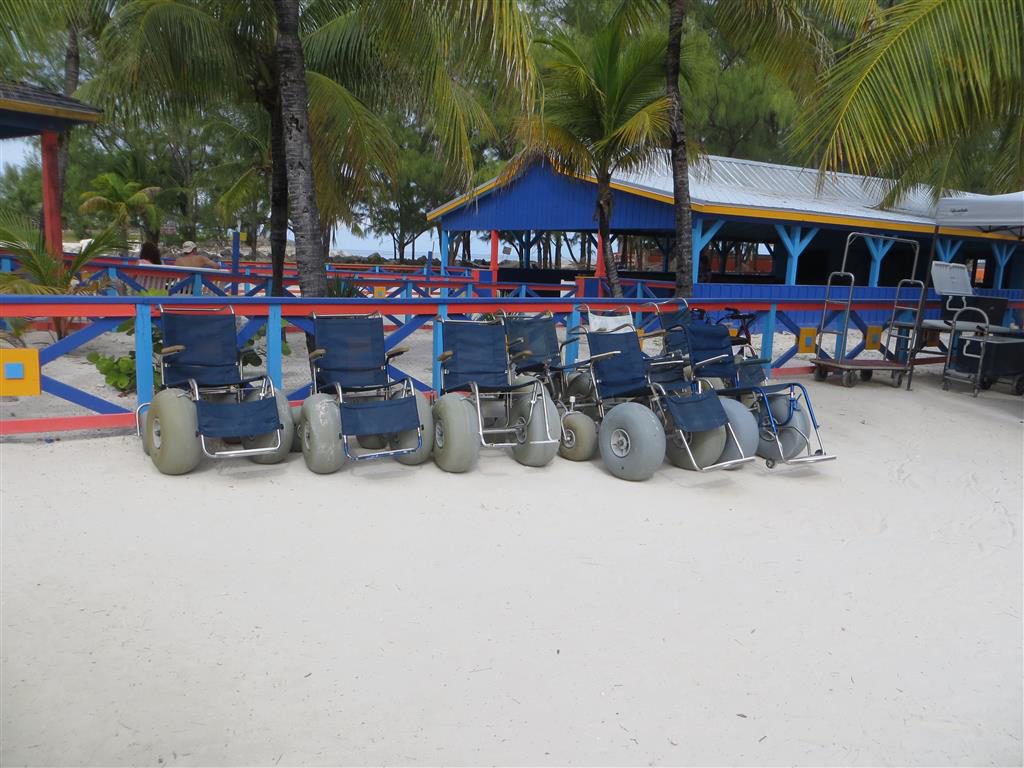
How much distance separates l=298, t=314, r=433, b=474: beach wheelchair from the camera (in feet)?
16.5

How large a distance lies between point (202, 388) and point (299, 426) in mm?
723

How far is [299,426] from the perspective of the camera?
5309 mm

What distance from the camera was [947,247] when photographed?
60.0ft

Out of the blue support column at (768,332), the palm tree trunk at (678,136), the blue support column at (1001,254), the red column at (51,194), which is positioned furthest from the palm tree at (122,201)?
the blue support column at (1001,254)

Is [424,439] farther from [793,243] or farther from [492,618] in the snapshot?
[793,243]

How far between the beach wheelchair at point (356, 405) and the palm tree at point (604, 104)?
4885 mm

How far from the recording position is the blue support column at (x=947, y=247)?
17719 millimetres

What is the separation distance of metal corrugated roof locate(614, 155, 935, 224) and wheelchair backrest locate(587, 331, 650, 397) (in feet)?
25.7

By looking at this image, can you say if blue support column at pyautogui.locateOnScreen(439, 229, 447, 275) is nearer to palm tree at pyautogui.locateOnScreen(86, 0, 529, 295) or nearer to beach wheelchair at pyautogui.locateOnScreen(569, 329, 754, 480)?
palm tree at pyautogui.locateOnScreen(86, 0, 529, 295)

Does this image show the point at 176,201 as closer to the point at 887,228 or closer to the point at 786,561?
the point at 887,228

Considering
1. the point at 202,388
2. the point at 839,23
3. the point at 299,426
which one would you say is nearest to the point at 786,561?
the point at 299,426

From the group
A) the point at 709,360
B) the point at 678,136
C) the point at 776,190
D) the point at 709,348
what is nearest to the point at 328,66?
the point at 678,136

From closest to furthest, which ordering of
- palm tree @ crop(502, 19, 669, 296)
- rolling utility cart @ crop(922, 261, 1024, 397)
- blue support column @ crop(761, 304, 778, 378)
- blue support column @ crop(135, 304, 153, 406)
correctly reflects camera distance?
blue support column @ crop(135, 304, 153, 406) < blue support column @ crop(761, 304, 778, 378) < rolling utility cart @ crop(922, 261, 1024, 397) < palm tree @ crop(502, 19, 669, 296)

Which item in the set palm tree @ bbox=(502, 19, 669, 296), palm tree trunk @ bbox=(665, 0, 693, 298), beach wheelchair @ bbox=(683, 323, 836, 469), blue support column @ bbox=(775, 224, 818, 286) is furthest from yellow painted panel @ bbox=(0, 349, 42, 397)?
blue support column @ bbox=(775, 224, 818, 286)
